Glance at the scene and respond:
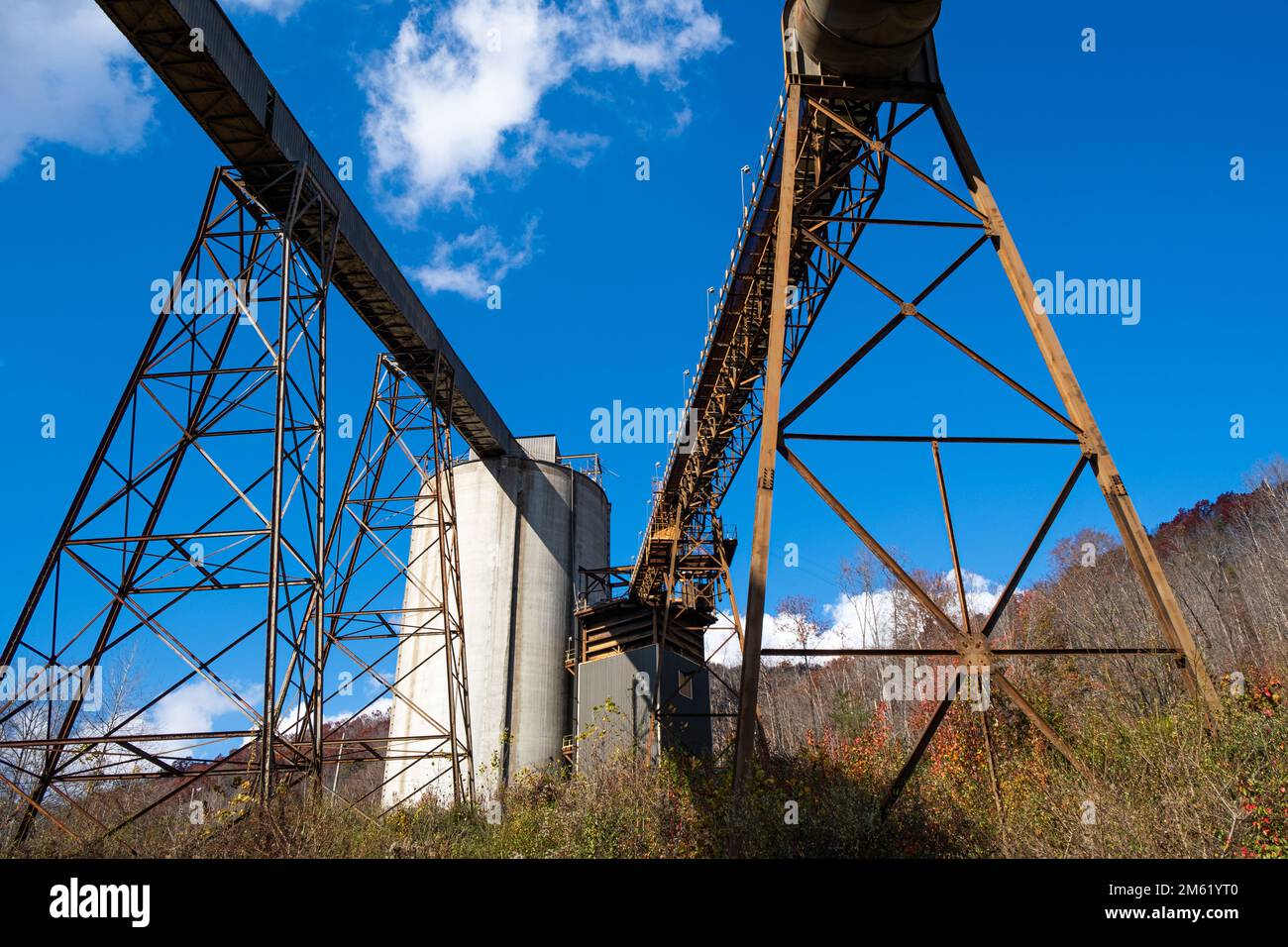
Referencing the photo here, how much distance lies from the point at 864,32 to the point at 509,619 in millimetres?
17681

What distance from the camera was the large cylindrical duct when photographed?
31.8ft

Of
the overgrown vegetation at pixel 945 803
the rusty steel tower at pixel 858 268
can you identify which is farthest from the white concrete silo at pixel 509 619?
the rusty steel tower at pixel 858 268

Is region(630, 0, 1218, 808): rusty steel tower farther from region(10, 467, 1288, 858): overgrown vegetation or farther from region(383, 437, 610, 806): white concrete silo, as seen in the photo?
region(383, 437, 610, 806): white concrete silo

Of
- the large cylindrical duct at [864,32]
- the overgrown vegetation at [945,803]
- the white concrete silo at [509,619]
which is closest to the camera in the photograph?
the overgrown vegetation at [945,803]

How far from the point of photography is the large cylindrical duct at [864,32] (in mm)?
9703

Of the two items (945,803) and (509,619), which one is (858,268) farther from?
(509,619)

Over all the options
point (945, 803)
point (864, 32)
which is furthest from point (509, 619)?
point (864, 32)

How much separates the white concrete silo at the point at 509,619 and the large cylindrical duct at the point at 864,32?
16.6 metres

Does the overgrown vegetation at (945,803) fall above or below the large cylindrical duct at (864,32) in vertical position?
below

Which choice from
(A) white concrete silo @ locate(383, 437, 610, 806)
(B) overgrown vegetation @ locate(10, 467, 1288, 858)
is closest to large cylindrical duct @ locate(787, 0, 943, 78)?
(B) overgrown vegetation @ locate(10, 467, 1288, 858)

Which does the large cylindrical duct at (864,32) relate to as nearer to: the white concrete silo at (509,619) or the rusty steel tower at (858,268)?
the rusty steel tower at (858,268)

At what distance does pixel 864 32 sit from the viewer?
993 centimetres

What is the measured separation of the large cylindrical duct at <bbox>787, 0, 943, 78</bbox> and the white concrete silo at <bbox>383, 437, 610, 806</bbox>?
16.6m
